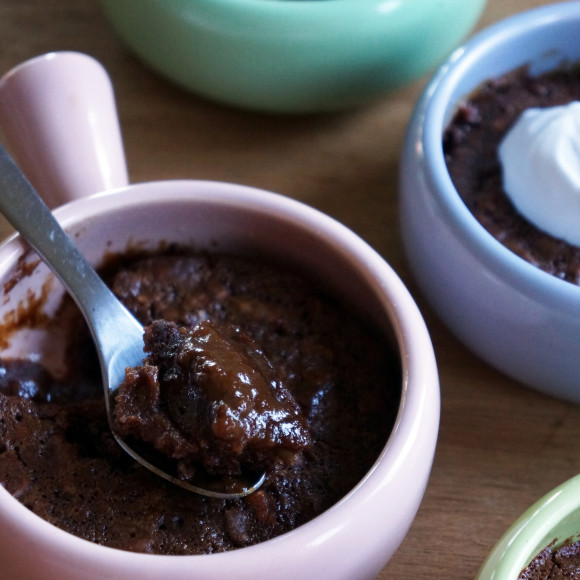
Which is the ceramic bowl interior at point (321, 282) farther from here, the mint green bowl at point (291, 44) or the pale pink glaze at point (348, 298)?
the mint green bowl at point (291, 44)

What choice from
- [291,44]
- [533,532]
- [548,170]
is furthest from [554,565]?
[291,44]

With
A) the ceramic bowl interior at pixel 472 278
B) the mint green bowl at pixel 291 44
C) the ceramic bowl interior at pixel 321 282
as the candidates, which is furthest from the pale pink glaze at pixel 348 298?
the mint green bowl at pixel 291 44

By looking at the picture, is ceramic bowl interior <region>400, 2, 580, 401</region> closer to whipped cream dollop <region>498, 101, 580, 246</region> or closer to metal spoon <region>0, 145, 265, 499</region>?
whipped cream dollop <region>498, 101, 580, 246</region>

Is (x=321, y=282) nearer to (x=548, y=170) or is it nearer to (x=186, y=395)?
(x=186, y=395)

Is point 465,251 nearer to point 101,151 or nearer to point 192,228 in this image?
point 192,228

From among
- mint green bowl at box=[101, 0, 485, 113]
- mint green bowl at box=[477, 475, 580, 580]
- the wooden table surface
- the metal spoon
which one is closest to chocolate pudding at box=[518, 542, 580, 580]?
mint green bowl at box=[477, 475, 580, 580]

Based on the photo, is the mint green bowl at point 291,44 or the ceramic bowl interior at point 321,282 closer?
the ceramic bowl interior at point 321,282
